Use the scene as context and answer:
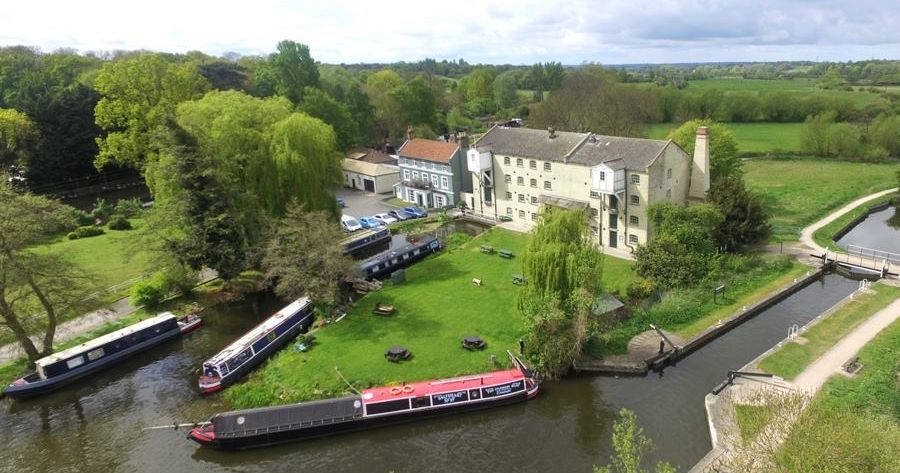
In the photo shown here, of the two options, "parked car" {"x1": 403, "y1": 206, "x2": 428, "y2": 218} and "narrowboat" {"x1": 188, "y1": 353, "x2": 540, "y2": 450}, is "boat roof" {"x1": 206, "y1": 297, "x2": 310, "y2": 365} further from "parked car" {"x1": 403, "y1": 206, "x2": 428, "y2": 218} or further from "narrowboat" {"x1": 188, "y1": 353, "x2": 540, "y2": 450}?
"parked car" {"x1": 403, "y1": 206, "x2": 428, "y2": 218}

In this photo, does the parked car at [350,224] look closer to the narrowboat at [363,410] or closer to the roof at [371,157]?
the roof at [371,157]

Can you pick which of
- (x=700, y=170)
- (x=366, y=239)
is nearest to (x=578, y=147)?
(x=700, y=170)

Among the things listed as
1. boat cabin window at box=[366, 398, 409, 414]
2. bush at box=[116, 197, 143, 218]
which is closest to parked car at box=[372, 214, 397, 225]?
bush at box=[116, 197, 143, 218]

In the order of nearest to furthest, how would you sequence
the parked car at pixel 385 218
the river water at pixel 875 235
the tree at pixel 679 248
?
the tree at pixel 679 248
the river water at pixel 875 235
the parked car at pixel 385 218

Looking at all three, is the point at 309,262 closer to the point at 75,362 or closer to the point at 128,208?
the point at 75,362

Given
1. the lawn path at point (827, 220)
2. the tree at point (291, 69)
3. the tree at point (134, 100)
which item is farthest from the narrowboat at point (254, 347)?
the tree at point (291, 69)
